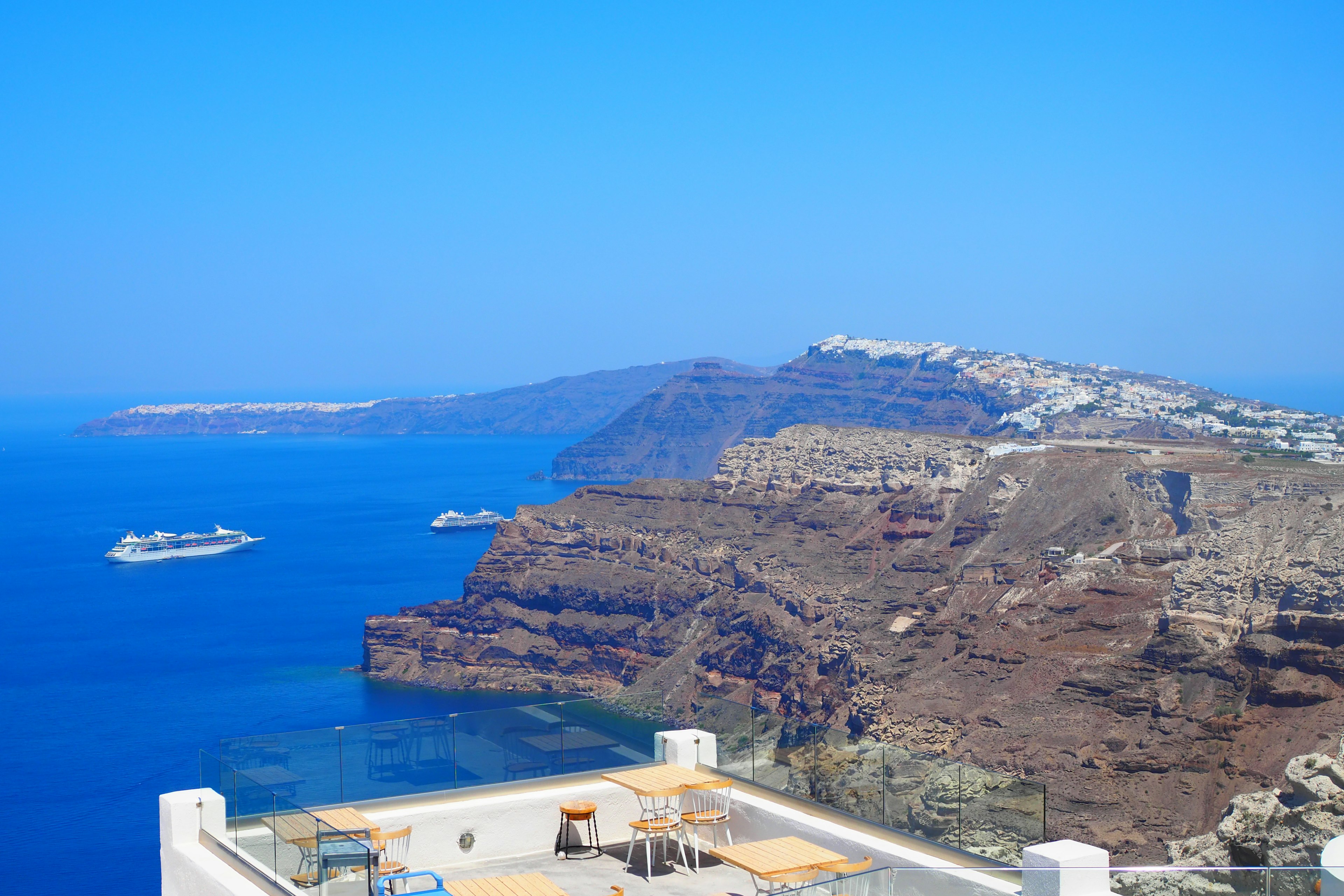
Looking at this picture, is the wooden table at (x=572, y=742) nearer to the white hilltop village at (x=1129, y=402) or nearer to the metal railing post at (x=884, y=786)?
the metal railing post at (x=884, y=786)

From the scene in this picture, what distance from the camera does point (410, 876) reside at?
7.79m

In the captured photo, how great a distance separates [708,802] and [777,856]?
1.66 meters

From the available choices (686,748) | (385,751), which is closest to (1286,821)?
(686,748)

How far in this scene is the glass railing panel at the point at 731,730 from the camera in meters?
10.3

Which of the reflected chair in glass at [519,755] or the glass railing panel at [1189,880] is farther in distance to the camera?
the reflected chair in glass at [519,755]

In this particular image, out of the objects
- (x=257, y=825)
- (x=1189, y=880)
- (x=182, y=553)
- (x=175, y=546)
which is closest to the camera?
(x=1189, y=880)

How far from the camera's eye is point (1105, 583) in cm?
5072

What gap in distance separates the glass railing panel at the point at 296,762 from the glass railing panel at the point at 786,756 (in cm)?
327

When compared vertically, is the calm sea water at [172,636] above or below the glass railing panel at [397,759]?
below

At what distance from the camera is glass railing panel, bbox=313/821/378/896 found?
6.93 m

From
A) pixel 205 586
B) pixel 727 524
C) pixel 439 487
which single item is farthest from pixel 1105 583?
pixel 439 487

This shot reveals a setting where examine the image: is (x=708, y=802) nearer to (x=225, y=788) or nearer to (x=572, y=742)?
(x=572, y=742)

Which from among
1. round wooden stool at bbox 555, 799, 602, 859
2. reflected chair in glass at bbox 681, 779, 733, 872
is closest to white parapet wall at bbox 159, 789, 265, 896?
round wooden stool at bbox 555, 799, 602, 859

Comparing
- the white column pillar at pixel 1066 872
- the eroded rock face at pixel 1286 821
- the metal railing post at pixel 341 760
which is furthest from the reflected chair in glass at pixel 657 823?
the eroded rock face at pixel 1286 821
